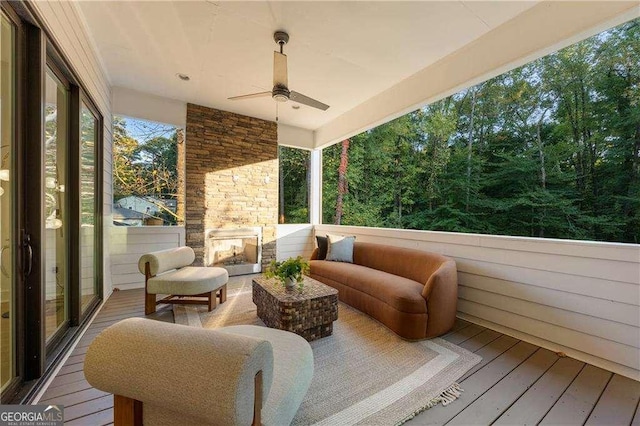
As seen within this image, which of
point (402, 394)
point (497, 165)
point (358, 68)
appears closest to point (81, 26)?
point (358, 68)

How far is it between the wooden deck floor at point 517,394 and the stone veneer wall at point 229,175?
2.55m

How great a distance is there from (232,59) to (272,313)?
9.88 feet

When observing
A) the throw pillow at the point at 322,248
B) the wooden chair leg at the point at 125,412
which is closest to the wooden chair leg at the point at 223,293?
the throw pillow at the point at 322,248

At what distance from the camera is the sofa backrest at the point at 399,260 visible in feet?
9.50

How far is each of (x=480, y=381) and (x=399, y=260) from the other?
162 centimetres

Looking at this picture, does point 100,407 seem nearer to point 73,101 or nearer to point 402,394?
point 402,394

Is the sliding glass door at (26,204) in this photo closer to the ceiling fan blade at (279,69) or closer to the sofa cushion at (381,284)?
the ceiling fan blade at (279,69)

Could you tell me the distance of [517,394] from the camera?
5.50 ft

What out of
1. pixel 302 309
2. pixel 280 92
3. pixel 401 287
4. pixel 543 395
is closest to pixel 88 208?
pixel 280 92

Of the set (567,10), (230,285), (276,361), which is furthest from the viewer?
(230,285)

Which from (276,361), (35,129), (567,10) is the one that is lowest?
(276,361)

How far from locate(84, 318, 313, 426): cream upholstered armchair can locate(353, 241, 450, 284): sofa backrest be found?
91.8 inches

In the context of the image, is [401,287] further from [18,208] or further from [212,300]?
[18,208]

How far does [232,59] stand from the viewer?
123 inches
